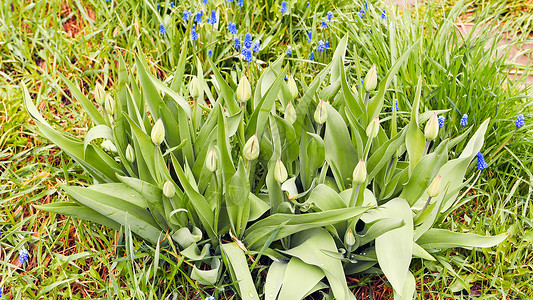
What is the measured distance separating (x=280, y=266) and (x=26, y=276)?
3.24 feet

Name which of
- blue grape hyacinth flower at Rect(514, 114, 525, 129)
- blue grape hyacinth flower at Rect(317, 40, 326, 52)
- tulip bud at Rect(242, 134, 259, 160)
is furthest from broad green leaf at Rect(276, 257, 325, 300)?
blue grape hyacinth flower at Rect(317, 40, 326, 52)

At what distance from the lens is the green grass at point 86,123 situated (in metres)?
2.09

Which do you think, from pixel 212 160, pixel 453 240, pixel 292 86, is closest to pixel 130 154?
pixel 212 160

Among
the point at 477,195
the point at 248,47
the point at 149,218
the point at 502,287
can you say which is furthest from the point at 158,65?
the point at 502,287

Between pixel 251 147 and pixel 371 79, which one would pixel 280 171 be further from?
pixel 371 79

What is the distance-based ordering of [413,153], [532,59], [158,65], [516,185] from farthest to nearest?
[532,59] < [158,65] < [516,185] < [413,153]

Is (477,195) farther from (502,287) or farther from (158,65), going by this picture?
(158,65)

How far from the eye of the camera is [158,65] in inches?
116

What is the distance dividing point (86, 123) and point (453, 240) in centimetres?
178

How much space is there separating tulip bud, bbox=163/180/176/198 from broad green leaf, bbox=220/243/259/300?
0.29m

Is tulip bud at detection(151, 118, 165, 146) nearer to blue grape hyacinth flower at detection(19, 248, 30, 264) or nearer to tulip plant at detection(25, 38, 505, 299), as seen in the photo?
tulip plant at detection(25, 38, 505, 299)

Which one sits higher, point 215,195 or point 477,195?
point 215,195

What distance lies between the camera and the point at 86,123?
263 centimetres

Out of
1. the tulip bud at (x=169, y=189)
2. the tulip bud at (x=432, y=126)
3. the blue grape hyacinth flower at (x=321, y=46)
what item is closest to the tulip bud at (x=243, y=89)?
the tulip bud at (x=169, y=189)
